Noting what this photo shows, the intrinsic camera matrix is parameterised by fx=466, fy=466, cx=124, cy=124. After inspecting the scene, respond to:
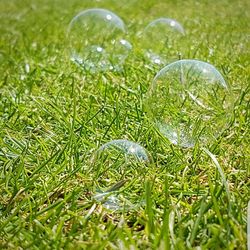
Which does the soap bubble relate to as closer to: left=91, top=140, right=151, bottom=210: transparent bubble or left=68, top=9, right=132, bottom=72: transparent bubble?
left=68, top=9, right=132, bottom=72: transparent bubble

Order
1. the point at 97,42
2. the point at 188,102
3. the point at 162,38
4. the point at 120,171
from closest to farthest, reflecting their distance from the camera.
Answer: the point at 120,171
the point at 188,102
the point at 97,42
the point at 162,38

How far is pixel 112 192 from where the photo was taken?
1532 mm

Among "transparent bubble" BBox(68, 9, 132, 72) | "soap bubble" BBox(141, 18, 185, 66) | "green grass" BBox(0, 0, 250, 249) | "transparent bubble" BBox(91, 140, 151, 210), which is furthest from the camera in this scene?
"soap bubble" BBox(141, 18, 185, 66)

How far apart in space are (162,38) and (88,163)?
7.10 feet

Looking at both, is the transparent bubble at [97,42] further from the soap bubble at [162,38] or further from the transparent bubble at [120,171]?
the transparent bubble at [120,171]

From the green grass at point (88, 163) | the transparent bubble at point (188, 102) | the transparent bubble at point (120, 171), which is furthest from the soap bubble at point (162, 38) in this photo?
the transparent bubble at point (120, 171)

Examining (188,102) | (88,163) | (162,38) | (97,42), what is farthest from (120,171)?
(162,38)

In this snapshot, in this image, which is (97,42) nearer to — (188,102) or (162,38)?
(162,38)

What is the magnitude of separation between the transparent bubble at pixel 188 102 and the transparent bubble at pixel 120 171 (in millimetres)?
330

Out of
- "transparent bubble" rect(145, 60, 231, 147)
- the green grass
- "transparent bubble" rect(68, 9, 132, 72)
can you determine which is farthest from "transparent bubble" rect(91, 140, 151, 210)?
"transparent bubble" rect(68, 9, 132, 72)

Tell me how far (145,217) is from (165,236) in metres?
0.17

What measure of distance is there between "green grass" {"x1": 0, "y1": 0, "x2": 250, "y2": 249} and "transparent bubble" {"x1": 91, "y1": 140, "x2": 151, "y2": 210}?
0.15ft

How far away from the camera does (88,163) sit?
5.63ft

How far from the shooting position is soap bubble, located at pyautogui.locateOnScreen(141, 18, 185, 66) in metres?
3.53
